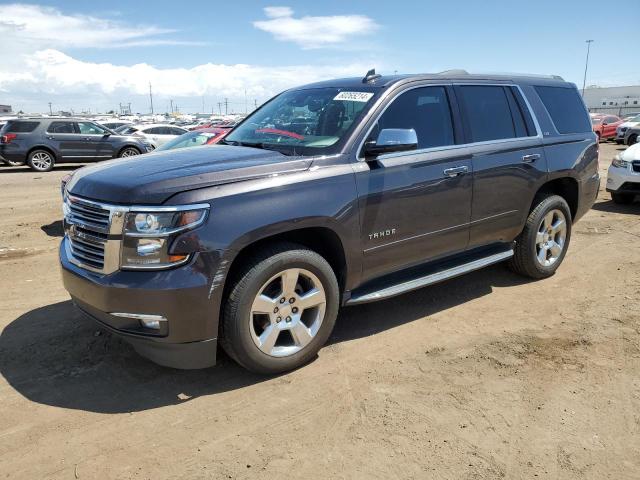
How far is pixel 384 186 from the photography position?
12.5 ft

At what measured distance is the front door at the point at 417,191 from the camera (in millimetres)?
3785

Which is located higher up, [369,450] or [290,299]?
[290,299]

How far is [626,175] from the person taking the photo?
9.22 metres

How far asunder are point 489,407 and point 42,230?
6.77m

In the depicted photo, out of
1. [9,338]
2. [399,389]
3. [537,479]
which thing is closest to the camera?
[537,479]

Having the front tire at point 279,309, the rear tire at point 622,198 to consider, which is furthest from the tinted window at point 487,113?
the rear tire at point 622,198

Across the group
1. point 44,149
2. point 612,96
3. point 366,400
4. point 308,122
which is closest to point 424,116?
point 308,122

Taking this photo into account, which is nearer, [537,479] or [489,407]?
Result: [537,479]

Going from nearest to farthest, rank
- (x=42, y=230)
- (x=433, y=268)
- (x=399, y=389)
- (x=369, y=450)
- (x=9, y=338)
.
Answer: (x=369, y=450) → (x=399, y=389) → (x=9, y=338) → (x=433, y=268) → (x=42, y=230)

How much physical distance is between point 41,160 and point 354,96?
1602cm

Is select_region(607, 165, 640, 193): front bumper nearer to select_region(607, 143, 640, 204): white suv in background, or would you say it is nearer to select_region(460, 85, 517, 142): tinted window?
select_region(607, 143, 640, 204): white suv in background

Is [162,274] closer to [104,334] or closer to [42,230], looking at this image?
[104,334]

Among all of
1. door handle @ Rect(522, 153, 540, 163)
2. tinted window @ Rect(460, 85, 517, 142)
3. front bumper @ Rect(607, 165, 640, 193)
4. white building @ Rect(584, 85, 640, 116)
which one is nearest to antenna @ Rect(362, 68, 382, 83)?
tinted window @ Rect(460, 85, 517, 142)

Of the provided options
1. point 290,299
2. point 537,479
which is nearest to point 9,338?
point 290,299
